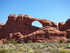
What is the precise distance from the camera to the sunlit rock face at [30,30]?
55.3 meters

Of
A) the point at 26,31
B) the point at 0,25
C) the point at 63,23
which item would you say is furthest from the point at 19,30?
the point at 63,23

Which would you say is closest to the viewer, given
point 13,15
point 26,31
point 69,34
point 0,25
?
point 69,34

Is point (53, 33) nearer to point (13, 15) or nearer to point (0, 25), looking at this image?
point (13, 15)

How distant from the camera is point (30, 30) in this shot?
62344 millimetres

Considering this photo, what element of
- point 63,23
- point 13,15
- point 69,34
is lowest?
point 69,34

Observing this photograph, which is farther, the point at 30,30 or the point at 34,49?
the point at 30,30

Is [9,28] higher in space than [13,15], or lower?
lower

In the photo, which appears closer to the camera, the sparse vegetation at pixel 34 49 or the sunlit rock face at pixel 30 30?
the sparse vegetation at pixel 34 49

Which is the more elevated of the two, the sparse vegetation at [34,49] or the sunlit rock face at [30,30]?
the sunlit rock face at [30,30]

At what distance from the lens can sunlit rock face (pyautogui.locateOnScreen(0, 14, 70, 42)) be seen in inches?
2176

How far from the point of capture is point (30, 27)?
207ft

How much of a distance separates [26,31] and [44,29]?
342 inches

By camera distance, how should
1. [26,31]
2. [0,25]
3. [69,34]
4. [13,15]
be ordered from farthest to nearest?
[0,25] → [13,15] → [26,31] → [69,34]

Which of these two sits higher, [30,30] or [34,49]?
[30,30]
